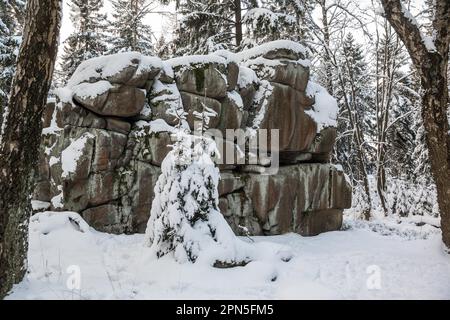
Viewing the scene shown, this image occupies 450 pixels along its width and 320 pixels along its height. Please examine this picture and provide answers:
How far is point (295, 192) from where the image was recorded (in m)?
10.3

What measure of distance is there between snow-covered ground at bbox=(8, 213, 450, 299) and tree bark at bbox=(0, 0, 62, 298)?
0.53 meters

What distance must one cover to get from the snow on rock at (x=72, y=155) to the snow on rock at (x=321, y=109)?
262 inches

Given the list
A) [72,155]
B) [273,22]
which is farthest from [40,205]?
[273,22]

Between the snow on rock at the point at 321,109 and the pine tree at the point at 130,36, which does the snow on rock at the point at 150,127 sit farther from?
the pine tree at the point at 130,36

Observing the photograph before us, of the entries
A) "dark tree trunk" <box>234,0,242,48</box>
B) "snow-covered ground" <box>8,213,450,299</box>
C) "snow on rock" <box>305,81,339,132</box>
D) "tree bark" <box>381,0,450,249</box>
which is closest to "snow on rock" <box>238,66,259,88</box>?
"snow on rock" <box>305,81,339,132</box>

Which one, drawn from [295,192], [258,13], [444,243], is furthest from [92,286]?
[258,13]

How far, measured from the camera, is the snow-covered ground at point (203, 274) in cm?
455

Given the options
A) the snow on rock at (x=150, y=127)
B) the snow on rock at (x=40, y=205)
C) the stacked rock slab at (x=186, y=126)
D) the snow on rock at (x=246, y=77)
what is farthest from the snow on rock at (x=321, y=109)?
the snow on rock at (x=40, y=205)

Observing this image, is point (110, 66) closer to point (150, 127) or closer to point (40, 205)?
point (150, 127)

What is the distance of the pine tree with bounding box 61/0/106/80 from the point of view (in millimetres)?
19812

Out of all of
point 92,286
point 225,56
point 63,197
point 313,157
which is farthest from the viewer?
point 313,157

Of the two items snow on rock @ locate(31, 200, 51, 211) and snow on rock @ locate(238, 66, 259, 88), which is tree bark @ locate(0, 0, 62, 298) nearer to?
snow on rock @ locate(31, 200, 51, 211)
